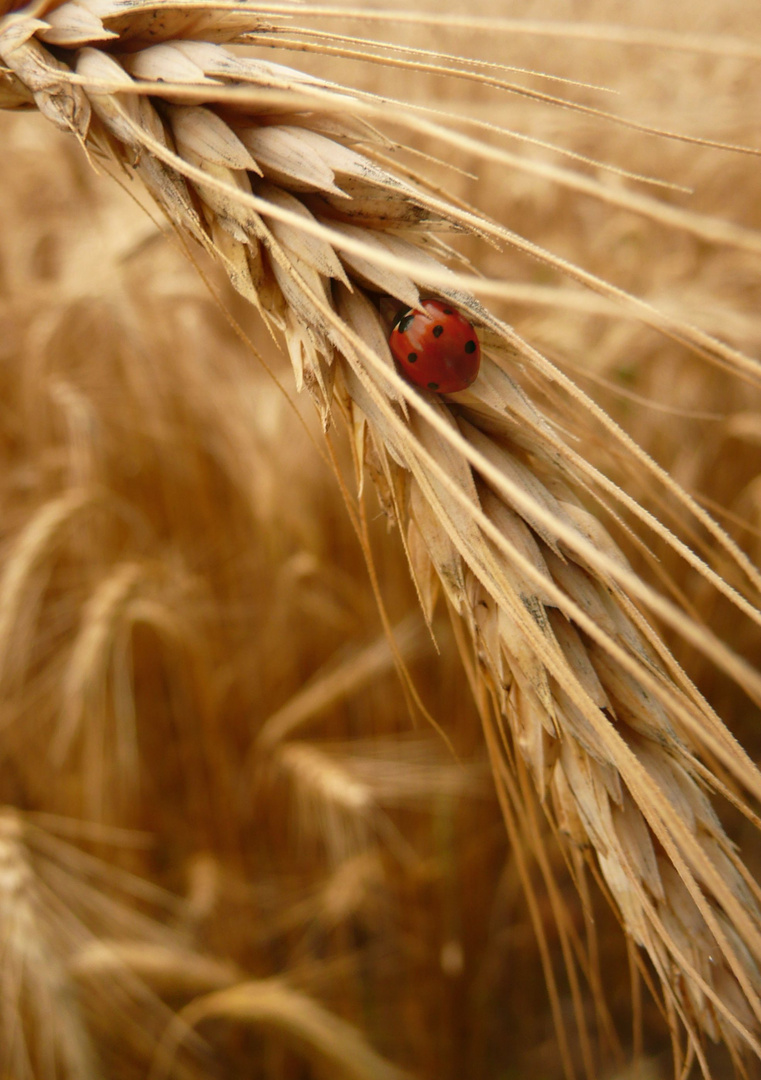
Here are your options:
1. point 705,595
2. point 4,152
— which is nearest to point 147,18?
point 705,595

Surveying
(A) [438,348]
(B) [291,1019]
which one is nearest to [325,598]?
(B) [291,1019]

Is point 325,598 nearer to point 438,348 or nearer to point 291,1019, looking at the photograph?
point 291,1019

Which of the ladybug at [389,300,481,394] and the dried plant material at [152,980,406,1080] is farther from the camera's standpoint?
the dried plant material at [152,980,406,1080]

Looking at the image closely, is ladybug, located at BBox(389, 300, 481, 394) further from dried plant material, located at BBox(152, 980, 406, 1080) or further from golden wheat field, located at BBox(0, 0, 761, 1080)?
dried plant material, located at BBox(152, 980, 406, 1080)

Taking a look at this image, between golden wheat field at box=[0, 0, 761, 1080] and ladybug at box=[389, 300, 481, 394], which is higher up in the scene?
ladybug at box=[389, 300, 481, 394]

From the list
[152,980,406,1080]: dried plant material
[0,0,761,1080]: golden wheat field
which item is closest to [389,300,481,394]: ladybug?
[0,0,761,1080]: golden wheat field

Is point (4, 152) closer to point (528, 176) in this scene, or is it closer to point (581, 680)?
point (528, 176)
